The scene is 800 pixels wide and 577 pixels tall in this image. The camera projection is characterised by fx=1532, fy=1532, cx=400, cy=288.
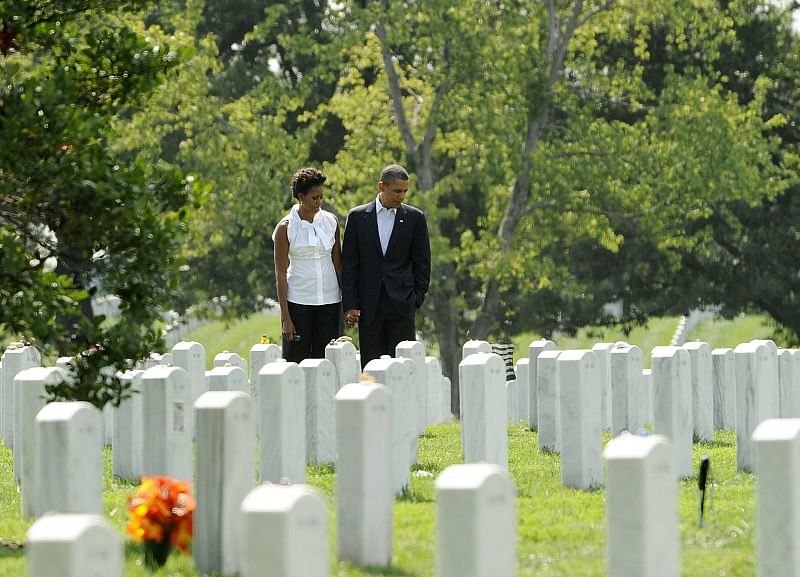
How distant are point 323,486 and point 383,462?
2.66 m

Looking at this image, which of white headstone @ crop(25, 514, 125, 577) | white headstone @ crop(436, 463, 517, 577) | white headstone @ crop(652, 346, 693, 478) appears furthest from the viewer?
white headstone @ crop(652, 346, 693, 478)

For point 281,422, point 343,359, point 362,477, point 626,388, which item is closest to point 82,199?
point 281,422

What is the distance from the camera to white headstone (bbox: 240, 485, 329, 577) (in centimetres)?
457

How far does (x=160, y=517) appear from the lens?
259 inches

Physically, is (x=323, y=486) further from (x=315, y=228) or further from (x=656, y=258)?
(x=656, y=258)

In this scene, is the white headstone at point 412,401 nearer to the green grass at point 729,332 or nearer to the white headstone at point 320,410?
the white headstone at point 320,410

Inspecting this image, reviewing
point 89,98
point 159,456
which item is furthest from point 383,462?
point 89,98

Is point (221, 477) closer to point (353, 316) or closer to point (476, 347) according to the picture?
point (353, 316)

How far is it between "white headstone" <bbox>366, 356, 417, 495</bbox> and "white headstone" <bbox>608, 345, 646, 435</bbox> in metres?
3.00

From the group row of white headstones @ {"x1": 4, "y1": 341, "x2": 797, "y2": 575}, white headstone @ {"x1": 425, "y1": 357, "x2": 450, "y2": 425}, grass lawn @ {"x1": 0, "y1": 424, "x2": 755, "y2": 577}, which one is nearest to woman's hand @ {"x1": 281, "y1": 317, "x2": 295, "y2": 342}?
row of white headstones @ {"x1": 4, "y1": 341, "x2": 797, "y2": 575}

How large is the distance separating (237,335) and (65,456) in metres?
41.0

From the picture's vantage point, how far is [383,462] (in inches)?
259

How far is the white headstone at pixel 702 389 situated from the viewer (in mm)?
11703

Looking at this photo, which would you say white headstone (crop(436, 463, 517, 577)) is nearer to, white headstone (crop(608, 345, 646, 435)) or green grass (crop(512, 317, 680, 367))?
white headstone (crop(608, 345, 646, 435))
